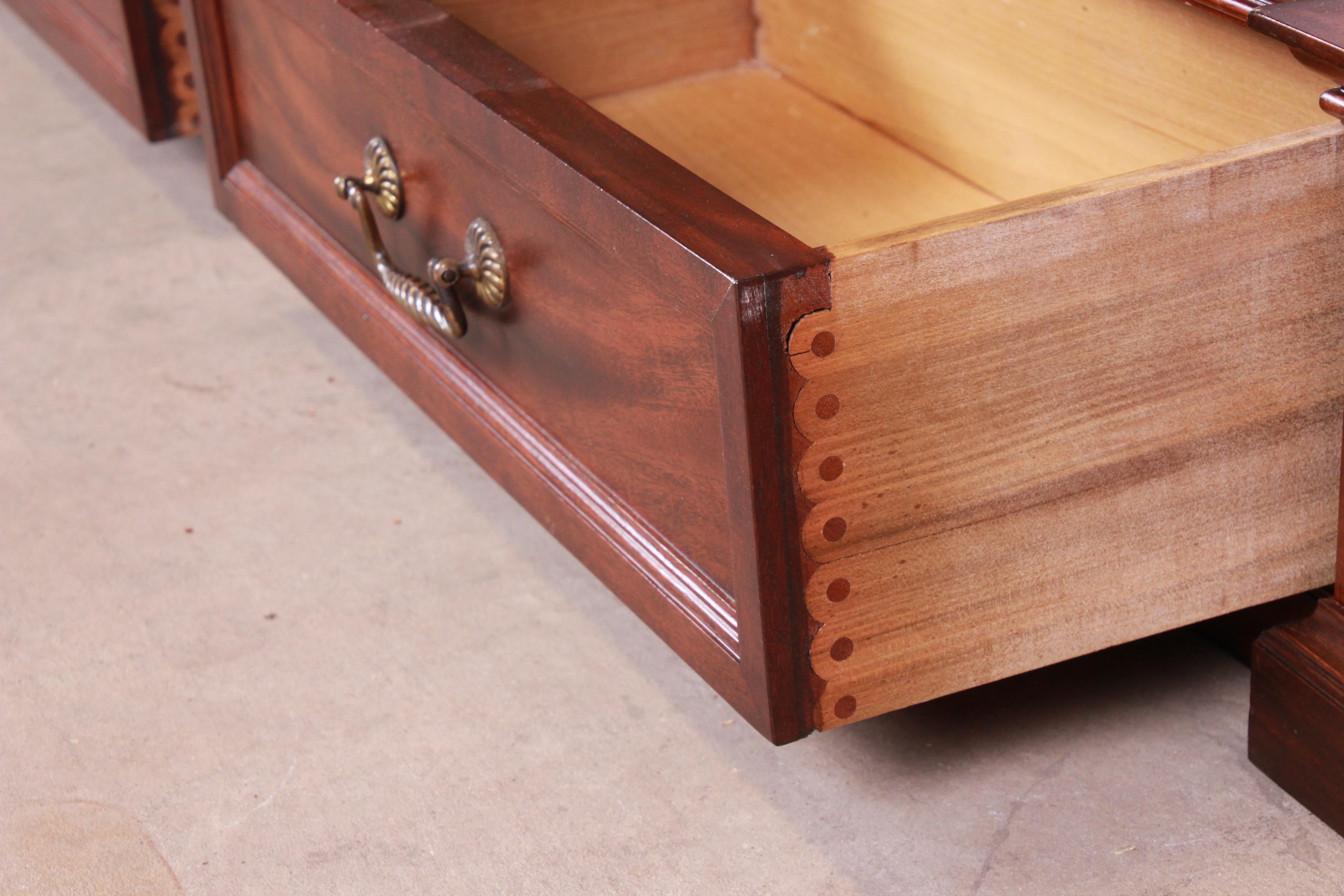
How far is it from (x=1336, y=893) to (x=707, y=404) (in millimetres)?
433

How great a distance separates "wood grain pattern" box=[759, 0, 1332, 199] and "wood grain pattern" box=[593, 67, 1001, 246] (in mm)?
22

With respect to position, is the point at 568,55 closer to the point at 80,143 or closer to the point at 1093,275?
the point at 1093,275

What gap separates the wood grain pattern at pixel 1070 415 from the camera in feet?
2.16

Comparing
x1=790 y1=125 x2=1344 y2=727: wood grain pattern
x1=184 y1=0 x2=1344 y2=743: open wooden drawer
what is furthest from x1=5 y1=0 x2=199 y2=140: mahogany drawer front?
x1=790 y1=125 x2=1344 y2=727: wood grain pattern

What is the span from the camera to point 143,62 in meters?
1.59

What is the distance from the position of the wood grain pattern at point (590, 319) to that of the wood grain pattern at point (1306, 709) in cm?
30

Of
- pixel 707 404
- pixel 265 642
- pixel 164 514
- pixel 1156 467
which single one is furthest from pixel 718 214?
pixel 164 514

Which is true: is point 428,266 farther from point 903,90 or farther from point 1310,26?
point 1310,26

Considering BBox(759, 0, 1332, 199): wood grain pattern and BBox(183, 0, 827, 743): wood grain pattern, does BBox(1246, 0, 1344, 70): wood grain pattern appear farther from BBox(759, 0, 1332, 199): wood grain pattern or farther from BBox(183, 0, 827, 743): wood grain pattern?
BBox(183, 0, 827, 743): wood grain pattern

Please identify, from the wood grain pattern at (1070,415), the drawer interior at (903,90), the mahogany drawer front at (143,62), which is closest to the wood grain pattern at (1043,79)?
the drawer interior at (903,90)

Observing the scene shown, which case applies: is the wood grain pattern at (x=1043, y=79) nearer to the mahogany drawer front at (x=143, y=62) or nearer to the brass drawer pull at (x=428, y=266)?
the brass drawer pull at (x=428, y=266)

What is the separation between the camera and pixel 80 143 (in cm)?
188

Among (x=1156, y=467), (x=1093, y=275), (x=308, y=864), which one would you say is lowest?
(x=308, y=864)

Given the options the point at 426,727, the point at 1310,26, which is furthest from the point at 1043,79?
the point at 426,727
